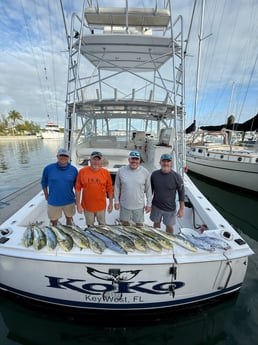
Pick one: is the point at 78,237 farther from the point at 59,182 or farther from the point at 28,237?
the point at 59,182

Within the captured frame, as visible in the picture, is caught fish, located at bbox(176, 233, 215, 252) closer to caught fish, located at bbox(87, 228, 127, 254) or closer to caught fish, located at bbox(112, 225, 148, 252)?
caught fish, located at bbox(112, 225, 148, 252)

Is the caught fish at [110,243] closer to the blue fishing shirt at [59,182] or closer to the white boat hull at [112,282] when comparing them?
the white boat hull at [112,282]

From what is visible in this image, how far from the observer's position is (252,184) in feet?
27.0

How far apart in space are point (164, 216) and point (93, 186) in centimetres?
111

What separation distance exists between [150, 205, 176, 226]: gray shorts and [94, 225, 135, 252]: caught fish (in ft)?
2.67

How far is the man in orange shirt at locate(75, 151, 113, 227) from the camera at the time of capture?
2838 millimetres

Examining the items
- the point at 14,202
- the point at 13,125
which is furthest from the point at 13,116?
the point at 14,202

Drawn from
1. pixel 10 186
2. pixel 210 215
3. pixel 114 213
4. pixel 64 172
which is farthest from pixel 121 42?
pixel 10 186

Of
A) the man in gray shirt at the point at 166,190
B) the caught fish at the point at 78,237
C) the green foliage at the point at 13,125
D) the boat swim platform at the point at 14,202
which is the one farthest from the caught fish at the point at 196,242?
the green foliage at the point at 13,125

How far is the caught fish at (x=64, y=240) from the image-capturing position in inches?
83.9

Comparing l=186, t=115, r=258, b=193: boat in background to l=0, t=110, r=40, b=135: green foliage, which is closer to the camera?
l=186, t=115, r=258, b=193: boat in background

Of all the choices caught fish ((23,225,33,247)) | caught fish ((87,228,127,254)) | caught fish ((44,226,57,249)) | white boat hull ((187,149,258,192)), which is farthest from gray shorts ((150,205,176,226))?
white boat hull ((187,149,258,192))

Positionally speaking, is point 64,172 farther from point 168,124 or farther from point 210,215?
point 168,124

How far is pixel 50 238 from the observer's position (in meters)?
2.24
